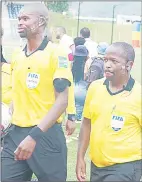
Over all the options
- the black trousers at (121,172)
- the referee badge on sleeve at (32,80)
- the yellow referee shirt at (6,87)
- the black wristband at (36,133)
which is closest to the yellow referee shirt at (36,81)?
the referee badge on sleeve at (32,80)

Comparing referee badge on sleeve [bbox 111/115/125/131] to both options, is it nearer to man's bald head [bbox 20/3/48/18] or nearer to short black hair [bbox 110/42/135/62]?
short black hair [bbox 110/42/135/62]

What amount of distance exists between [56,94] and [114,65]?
1.67ft

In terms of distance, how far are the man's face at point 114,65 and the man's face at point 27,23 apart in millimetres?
667

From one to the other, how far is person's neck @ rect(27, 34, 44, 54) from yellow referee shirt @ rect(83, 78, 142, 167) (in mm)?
696

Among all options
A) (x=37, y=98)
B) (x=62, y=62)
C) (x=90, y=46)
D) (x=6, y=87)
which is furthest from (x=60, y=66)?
(x=90, y=46)

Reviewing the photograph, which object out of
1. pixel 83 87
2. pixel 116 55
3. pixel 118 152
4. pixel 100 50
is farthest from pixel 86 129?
pixel 83 87

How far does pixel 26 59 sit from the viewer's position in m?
3.53

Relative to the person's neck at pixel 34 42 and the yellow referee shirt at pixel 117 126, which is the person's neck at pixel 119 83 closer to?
the yellow referee shirt at pixel 117 126

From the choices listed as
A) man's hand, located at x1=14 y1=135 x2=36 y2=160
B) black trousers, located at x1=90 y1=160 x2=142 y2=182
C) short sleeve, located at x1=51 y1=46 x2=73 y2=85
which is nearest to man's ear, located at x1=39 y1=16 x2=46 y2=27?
short sleeve, located at x1=51 y1=46 x2=73 y2=85

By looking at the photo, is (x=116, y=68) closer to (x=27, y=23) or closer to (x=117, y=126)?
(x=117, y=126)

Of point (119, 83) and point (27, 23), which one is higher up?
point (27, 23)

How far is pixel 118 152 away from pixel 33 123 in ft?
2.41

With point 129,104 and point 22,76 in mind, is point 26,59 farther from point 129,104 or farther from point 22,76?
point 129,104

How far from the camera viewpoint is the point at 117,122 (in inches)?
122
